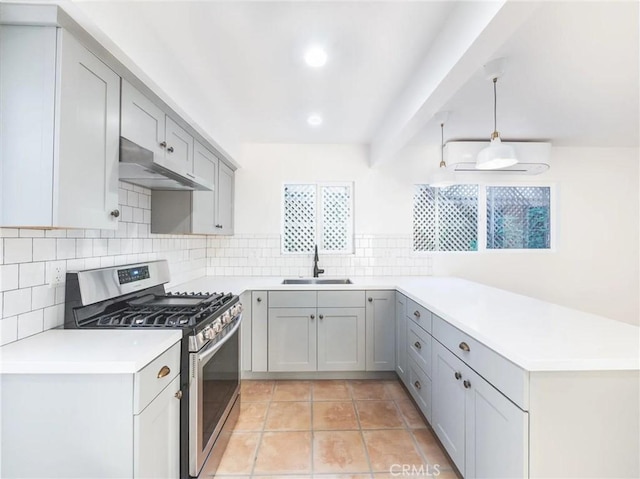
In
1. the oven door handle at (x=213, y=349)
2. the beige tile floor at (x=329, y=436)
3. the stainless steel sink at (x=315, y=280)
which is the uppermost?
the stainless steel sink at (x=315, y=280)

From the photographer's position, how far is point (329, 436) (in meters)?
2.02

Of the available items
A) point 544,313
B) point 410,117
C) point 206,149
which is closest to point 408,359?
point 544,313

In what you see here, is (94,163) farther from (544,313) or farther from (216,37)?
(544,313)

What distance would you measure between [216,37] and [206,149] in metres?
1.06

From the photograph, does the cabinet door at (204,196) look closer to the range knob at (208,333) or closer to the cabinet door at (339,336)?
the range knob at (208,333)

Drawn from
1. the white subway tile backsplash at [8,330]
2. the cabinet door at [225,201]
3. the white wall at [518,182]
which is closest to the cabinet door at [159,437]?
the white subway tile backsplash at [8,330]

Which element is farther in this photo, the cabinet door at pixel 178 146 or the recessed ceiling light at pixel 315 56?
the cabinet door at pixel 178 146

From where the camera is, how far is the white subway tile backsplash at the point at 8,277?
3.90ft

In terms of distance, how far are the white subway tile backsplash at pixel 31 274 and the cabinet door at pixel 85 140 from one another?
34 cm

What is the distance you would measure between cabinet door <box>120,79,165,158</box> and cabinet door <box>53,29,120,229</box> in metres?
0.06

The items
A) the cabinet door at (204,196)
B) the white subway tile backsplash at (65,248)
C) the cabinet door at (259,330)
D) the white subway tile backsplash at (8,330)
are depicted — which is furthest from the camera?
the cabinet door at (259,330)

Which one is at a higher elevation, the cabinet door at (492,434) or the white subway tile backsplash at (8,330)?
the white subway tile backsplash at (8,330)

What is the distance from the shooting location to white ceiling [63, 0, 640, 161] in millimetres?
1369

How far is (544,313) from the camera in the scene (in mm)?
1616
